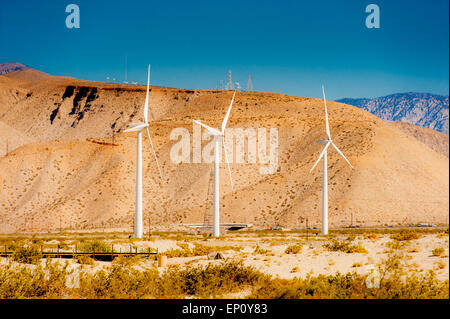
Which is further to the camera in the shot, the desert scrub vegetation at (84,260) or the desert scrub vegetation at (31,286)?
the desert scrub vegetation at (84,260)

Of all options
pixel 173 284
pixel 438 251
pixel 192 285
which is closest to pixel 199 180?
pixel 173 284

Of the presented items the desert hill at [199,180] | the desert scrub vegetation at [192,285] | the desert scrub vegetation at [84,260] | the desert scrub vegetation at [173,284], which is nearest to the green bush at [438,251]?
the desert scrub vegetation at [192,285]

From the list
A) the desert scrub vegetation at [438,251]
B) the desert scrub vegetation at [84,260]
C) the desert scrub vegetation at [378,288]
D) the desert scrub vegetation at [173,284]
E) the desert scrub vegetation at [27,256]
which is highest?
the desert scrub vegetation at [438,251]

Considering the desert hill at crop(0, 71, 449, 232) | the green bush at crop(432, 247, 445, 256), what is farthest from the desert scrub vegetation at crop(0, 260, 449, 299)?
the desert hill at crop(0, 71, 449, 232)

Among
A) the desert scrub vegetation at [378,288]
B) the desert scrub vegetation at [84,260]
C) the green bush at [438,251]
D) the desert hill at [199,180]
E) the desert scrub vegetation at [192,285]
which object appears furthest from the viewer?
the desert hill at [199,180]

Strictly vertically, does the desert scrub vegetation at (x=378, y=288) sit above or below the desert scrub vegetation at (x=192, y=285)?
above

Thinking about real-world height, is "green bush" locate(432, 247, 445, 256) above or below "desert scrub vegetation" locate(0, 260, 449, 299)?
above

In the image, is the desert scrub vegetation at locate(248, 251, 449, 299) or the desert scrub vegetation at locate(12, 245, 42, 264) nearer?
the desert scrub vegetation at locate(248, 251, 449, 299)

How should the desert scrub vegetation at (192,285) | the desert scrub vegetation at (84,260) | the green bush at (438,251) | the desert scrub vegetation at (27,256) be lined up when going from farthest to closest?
1. the desert scrub vegetation at (84,260)
2. the desert scrub vegetation at (27,256)
3. the green bush at (438,251)
4. the desert scrub vegetation at (192,285)

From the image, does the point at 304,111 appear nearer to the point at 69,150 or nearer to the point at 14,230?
the point at 69,150

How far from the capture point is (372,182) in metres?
89.3

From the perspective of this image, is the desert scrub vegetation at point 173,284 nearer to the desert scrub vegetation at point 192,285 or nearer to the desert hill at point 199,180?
the desert scrub vegetation at point 192,285

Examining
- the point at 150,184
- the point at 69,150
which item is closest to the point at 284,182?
the point at 150,184

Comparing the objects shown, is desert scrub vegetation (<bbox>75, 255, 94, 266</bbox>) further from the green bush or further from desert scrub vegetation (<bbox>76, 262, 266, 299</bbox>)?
the green bush
